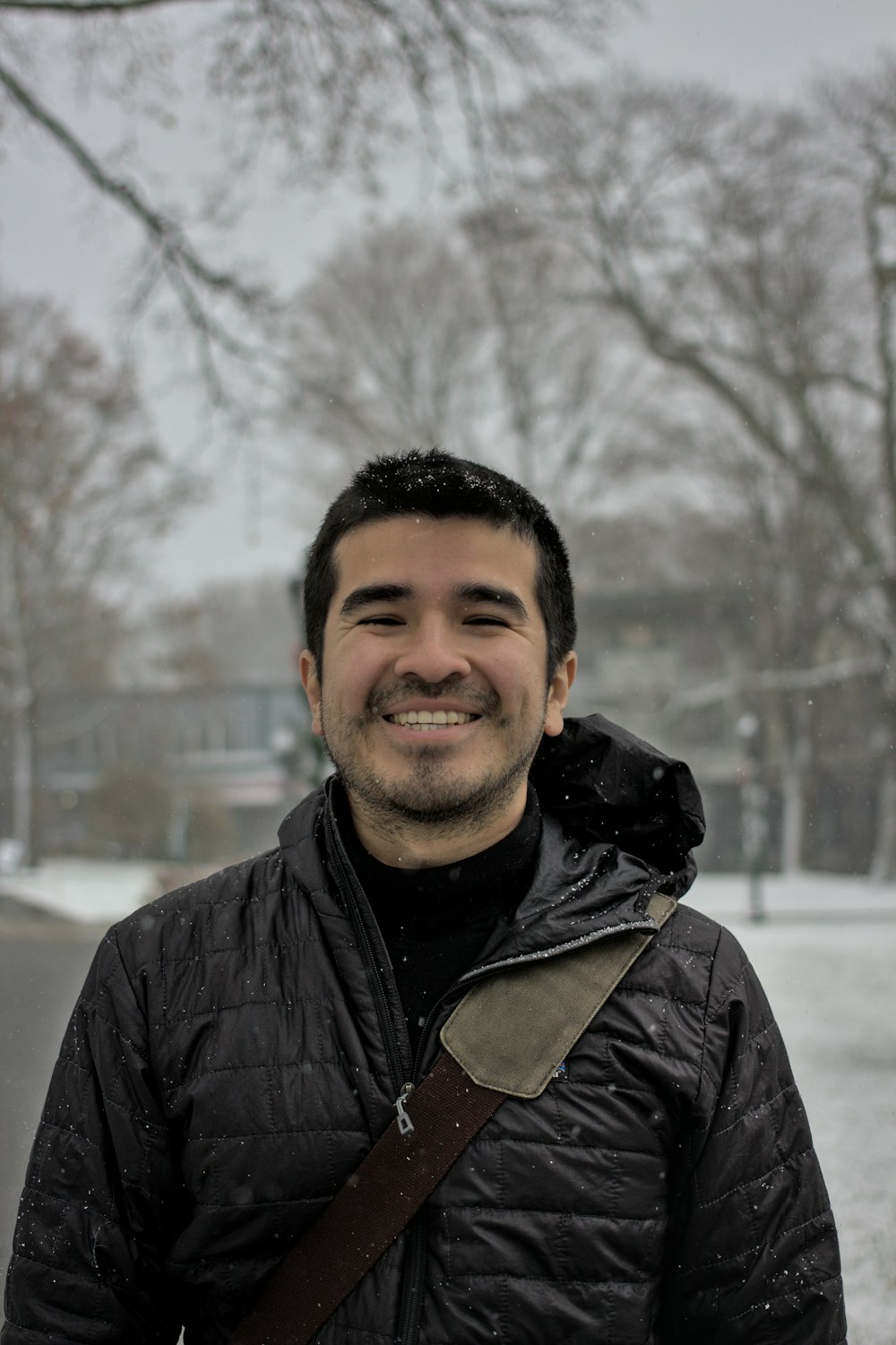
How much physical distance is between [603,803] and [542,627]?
0.95ft

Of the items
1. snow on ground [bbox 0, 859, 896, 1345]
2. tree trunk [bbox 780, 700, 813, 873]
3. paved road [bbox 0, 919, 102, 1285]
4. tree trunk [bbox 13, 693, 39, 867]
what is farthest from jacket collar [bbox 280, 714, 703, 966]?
tree trunk [bbox 780, 700, 813, 873]

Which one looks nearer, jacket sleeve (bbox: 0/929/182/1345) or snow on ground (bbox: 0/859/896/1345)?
jacket sleeve (bbox: 0/929/182/1345)

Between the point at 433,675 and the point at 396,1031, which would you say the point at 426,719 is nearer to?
the point at 433,675

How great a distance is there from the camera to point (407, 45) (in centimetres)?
366

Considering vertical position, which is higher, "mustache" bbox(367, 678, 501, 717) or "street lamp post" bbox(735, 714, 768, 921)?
"mustache" bbox(367, 678, 501, 717)

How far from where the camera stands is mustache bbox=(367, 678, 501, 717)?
1.28m

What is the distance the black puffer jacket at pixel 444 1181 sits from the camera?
3.90 ft

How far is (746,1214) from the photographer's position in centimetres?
125

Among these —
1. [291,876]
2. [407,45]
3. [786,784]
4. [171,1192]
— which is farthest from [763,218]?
[171,1192]

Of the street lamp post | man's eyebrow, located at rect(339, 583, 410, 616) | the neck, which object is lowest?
the street lamp post

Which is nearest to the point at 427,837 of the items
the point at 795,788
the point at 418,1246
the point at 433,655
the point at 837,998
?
the point at 433,655

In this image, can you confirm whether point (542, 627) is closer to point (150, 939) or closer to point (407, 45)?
point (150, 939)

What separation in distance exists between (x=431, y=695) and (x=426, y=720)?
0.03 meters

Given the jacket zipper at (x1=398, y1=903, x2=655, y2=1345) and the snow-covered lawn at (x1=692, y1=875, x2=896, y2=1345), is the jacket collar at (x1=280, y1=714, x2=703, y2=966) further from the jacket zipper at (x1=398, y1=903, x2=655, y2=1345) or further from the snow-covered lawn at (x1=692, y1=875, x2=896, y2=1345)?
the snow-covered lawn at (x1=692, y1=875, x2=896, y2=1345)
